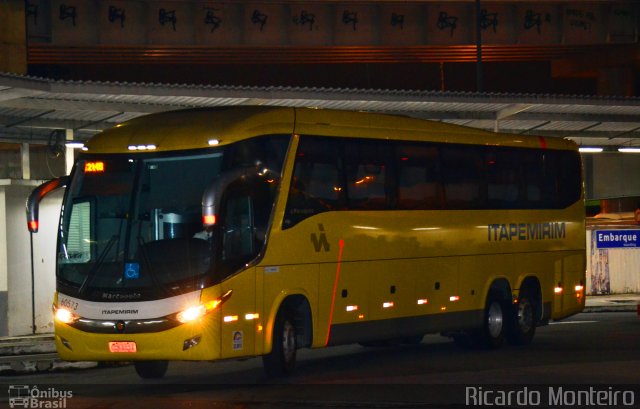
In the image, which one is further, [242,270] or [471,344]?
[471,344]

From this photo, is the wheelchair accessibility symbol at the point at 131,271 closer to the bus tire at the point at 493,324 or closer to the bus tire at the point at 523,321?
Answer: the bus tire at the point at 493,324

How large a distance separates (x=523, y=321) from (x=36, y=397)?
31.8ft

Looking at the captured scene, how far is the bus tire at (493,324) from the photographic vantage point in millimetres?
21188

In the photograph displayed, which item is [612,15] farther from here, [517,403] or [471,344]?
[517,403]

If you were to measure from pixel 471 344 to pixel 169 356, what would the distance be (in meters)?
7.52

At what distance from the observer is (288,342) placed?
55.0ft

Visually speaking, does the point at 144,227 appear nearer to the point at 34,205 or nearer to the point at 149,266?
the point at 149,266

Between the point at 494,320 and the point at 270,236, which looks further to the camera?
the point at 494,320

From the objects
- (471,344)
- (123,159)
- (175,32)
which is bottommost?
(471,344)

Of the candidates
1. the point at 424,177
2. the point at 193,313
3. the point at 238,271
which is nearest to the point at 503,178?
the point at 424,177

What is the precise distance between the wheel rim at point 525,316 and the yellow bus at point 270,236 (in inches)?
24.8

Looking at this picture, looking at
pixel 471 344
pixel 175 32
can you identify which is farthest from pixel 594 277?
pixel 471 344

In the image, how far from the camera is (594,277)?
37719 millimetres

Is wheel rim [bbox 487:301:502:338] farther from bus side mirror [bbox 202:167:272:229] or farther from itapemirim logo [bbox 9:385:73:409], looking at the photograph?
itapemirim logo [bbox 9:385:73:409]
